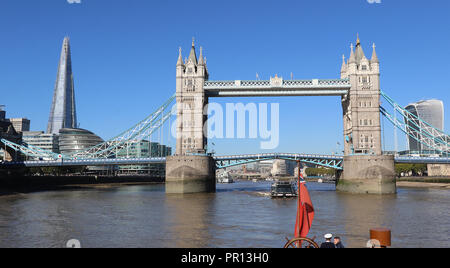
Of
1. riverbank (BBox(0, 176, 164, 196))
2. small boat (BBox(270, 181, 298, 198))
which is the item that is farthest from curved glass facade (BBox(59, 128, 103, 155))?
small boat (BBox(270, 181, 298, 198))

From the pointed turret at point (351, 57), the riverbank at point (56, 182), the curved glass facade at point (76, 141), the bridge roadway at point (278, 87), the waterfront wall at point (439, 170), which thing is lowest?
the riverbank at point (56, 182)

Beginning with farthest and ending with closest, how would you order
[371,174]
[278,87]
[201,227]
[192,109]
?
[192,109] < [278,87] < [371,174] < [201,227]

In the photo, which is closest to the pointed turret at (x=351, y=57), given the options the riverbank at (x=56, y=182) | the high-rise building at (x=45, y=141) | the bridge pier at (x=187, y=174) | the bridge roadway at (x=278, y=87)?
the bridge roadway at (x=278, y=87)

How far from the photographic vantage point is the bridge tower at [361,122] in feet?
193

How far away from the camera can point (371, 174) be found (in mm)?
57250

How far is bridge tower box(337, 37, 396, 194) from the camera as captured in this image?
5875cm

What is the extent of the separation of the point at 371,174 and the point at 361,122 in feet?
32.9

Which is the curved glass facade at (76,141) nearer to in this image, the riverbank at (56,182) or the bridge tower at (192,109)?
the riverbank at (56,182)

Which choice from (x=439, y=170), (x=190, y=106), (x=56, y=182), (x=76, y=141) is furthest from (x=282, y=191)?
(x=76, y=141)

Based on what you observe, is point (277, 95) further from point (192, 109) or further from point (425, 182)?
point (425, 182)
